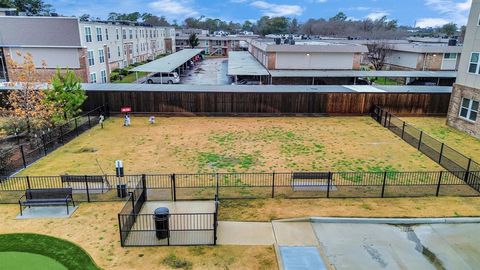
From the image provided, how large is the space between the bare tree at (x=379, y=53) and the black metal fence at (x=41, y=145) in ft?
154

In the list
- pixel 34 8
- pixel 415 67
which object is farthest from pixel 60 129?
pixel 34 8

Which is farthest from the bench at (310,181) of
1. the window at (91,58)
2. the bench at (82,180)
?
the window at (91,58)

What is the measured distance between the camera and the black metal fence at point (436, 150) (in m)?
15.1

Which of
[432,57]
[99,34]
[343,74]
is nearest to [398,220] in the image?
[343,74]

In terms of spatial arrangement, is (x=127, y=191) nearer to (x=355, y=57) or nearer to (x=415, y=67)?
(x=355, y=57)

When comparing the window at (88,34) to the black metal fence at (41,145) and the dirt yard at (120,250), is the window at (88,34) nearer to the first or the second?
the black metal fence at (41,145)

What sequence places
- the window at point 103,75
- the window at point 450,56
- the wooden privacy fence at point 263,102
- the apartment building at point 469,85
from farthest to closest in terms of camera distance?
the window at point 450,56 → the window at point 103,75 → the wooden privacy fence at point 263,102 → the apartment building at point 469,85

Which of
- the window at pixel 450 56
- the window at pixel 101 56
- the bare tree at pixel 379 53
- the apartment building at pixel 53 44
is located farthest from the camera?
the bare tree at pixel 379 53

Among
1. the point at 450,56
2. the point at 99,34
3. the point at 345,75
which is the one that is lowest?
the point at 345,75

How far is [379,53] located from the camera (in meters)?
57.1

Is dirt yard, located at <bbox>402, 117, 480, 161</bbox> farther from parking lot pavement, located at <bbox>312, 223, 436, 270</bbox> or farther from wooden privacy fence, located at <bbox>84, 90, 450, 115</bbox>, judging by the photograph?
parking lot pavement, located at <bbox>312, 223, 436, 270</bbox>

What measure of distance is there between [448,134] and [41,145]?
26090 millimetres

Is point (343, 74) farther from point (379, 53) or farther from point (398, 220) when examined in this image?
point (398, 220)

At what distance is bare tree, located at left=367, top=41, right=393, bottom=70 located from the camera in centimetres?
5571
